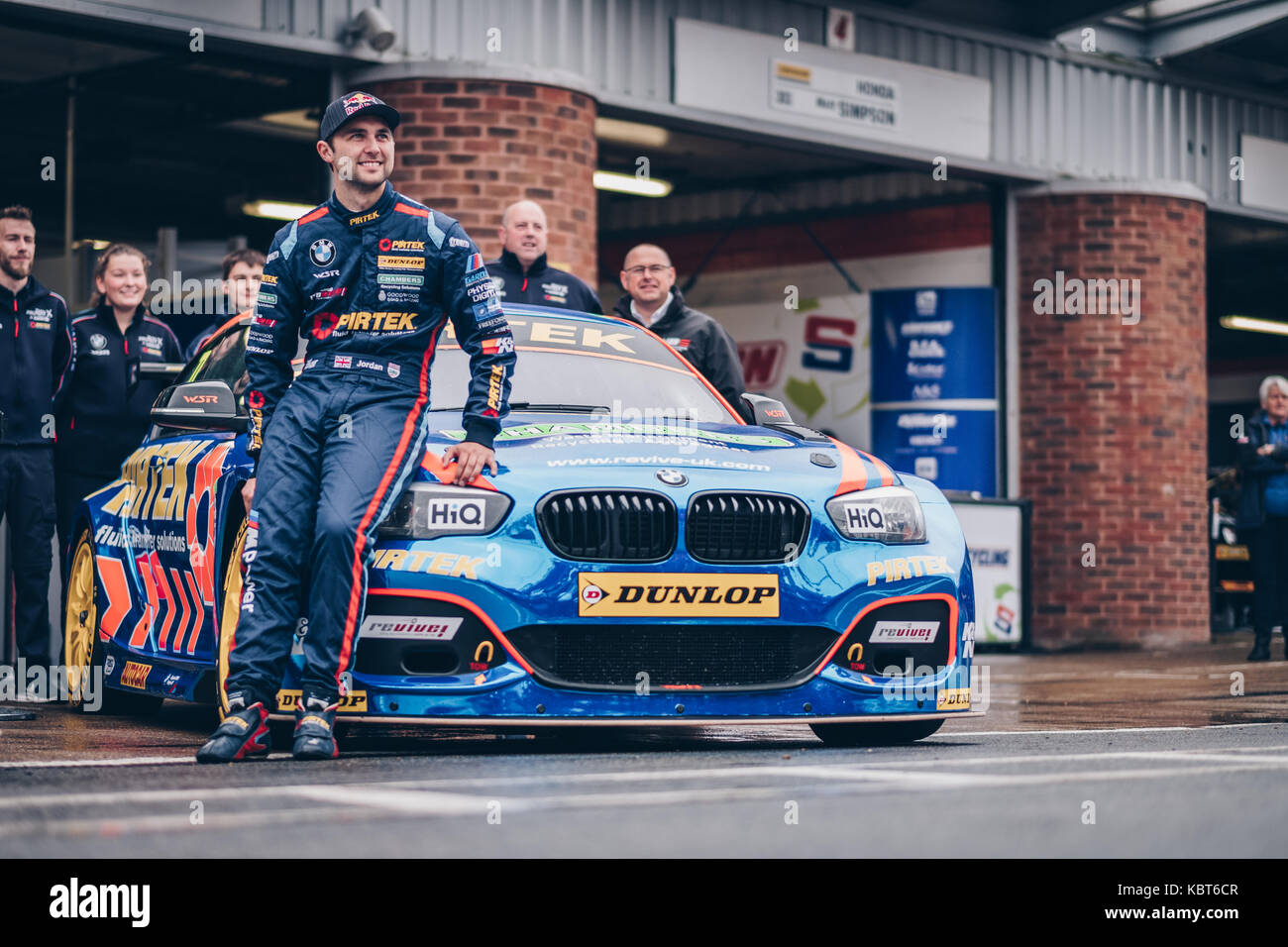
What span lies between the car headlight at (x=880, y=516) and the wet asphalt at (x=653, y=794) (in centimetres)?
65

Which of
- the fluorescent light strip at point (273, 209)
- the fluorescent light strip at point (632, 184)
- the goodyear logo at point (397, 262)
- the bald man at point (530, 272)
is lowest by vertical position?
the goodyear logo at point (397, 262)

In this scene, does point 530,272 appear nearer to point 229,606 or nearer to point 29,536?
point 29,536

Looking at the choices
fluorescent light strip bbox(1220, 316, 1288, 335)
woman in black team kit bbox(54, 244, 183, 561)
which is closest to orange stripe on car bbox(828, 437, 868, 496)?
woman in black team kit bbox(54, 244, 183, 561)

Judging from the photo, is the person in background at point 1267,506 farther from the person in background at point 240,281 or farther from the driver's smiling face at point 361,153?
the driver's smiling face at point 361,153

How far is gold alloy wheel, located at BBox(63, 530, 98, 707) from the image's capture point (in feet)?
27.0

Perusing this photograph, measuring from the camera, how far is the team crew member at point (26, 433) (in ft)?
28.7

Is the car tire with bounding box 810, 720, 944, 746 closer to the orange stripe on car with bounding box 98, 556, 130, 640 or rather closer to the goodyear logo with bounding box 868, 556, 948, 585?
the goodyear logo with bounding box 868, 556, 948, 585

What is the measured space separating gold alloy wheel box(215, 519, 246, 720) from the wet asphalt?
0.32 metres

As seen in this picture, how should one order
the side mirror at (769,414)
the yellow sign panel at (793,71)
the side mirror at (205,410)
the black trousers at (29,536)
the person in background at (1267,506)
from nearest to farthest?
the side mirror at (205,410) < the side mirror at (769,414) < the black trousers at (29,536) < the person in background at (1267,506) < the yellow sign panel at (793,71)

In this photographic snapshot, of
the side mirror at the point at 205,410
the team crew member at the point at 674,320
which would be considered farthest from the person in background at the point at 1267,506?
the side mirror at the point at 205,410

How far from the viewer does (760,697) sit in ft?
20.3

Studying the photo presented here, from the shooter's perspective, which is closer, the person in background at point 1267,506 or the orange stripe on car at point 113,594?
the orange stripe on car at point 113,594
